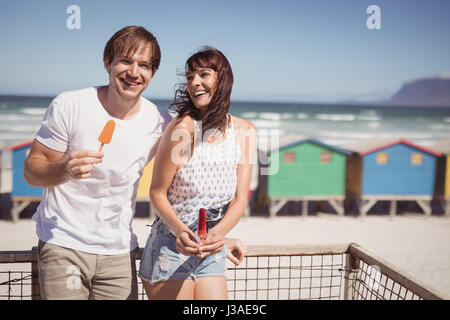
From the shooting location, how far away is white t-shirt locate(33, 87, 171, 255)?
6.77ft

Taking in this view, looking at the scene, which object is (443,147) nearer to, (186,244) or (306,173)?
(306,173)

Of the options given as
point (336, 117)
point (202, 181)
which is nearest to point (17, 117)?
point (336, 117)

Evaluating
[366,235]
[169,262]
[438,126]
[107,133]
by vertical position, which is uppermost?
[107,133]

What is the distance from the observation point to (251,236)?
864cm

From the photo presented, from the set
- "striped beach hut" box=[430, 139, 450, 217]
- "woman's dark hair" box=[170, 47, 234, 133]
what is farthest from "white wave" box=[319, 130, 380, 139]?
"woman's dark hair" box=[170, 47, 234, 133]

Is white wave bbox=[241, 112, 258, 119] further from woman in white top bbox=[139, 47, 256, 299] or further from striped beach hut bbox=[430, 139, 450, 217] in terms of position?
woman in white top bbox=[139, 47, 256, 299]

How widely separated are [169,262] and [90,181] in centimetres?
62

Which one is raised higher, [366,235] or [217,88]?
[217,88]

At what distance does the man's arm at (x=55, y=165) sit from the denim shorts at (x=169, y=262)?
22.3 inches

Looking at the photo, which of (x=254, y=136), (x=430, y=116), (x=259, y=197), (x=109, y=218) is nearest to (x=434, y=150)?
(x=259, y=197)

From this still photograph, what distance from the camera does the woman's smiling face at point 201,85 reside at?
83.1 inches

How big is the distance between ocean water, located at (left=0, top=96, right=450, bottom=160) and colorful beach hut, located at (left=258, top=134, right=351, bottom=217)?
65.5 feet

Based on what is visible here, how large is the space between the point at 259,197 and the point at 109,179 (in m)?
8.99

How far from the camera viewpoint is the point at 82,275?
2.12 m
